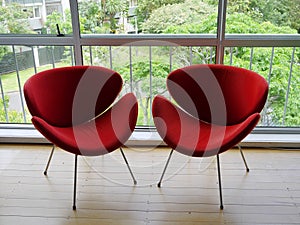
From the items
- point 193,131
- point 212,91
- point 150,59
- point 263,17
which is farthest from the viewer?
point 150,59

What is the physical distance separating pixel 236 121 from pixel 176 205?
67 cm

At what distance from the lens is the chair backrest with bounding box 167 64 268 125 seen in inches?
86.8

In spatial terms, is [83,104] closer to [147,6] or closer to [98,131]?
[98,131]

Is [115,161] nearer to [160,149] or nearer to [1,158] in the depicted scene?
[160,149]

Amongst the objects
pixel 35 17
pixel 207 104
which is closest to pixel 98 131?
pixel 207 104

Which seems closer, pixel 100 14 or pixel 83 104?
pixel 83 104

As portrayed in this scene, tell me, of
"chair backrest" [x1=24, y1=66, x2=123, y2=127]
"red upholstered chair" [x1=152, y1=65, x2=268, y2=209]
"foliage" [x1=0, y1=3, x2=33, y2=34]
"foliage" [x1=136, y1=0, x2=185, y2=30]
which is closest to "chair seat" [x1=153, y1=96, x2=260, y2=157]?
"red upholstered chair" [x1=152, y1=65, x2=268, y2=209]

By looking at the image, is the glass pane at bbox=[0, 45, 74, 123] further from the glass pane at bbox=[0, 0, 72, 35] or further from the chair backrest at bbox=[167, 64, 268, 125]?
the chair backrest at bbox=[167, 64, 268, 125]

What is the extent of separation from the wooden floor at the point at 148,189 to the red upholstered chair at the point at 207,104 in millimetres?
152

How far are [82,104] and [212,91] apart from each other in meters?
0.90

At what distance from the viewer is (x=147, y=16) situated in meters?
2.59

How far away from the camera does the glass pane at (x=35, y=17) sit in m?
2.59

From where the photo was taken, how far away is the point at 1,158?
2.62 meters

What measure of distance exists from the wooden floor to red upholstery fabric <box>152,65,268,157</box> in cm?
39
